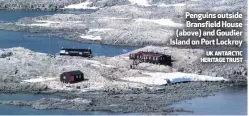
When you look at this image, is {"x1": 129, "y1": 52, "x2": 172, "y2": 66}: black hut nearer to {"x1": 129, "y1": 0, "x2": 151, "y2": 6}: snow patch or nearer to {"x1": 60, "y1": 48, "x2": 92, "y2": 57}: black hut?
{"x1": 60, "y1": 48, "x2": 92, "y2": 57}: black hut

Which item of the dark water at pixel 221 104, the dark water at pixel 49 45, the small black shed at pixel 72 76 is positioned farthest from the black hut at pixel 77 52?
the dark water at pixel 221 104

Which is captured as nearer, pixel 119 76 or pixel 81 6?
Result: pixel 119 76

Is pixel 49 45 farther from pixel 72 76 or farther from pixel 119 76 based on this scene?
pixel 72 76

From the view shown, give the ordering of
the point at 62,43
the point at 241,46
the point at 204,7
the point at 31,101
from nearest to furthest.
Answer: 1. the point at 31,101
2. the point at 241,46
3. the point at 62,43
4. the point at 204,7

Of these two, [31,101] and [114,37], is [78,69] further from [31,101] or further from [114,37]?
[114,37]

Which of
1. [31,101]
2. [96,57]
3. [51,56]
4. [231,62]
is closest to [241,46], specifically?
[231,62]

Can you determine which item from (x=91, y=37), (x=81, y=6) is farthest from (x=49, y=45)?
(x=81, y=6)
